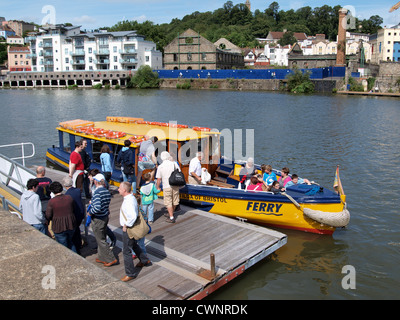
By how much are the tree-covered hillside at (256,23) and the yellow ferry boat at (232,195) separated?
127531 millimetres

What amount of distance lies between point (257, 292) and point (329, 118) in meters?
34.0

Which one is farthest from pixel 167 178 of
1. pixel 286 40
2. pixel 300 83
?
pixel 286 40

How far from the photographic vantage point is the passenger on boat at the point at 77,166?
11086mm

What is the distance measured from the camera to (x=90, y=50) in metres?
99.4

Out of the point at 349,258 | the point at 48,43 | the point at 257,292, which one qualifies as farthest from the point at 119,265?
the point at 48,43

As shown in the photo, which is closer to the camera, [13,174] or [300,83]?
[13,174]

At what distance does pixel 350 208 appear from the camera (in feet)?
48.1

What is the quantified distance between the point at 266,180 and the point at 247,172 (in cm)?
94

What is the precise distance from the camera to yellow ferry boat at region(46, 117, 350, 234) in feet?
36.4

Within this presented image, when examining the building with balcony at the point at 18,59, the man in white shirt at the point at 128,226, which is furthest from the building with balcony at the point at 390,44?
the man in white shirt at the point at 128,226

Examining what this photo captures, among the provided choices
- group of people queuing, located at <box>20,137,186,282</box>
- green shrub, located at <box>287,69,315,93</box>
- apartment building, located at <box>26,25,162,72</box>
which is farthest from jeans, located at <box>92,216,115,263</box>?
apartment building, located at <box>26,25,162,72</box>

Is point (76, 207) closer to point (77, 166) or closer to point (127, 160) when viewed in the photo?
point (77, 166)

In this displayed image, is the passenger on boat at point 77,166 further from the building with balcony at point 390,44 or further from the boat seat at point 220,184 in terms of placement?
the building with balcony at point 390,44

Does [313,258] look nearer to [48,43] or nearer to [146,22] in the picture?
[48,43]
